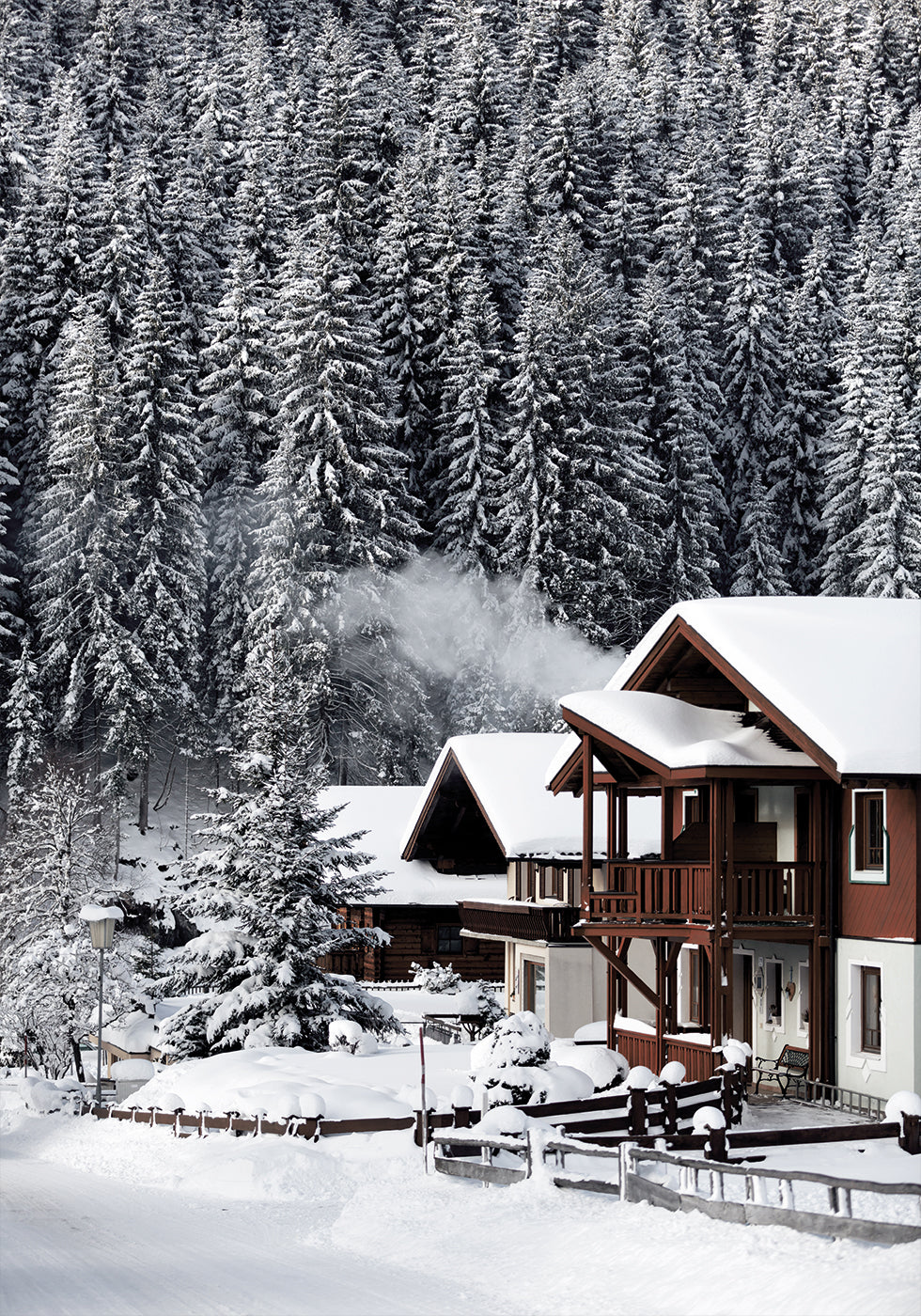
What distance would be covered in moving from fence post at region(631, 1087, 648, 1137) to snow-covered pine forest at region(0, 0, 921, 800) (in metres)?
36.1

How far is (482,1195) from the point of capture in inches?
607

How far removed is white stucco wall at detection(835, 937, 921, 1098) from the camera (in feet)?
65.8

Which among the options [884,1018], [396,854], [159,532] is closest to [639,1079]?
Answer: [884,1018]

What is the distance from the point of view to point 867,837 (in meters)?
21.9

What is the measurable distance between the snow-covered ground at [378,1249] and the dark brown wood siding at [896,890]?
304cm

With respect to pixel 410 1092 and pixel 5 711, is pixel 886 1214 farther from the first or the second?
pixel 5 711

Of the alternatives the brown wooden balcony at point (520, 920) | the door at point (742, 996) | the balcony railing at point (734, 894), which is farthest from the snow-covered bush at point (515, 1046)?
the brown wooden balcony at point (520, 920)

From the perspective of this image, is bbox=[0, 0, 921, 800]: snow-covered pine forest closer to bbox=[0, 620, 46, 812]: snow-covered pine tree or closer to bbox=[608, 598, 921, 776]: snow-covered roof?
bbox=[0, 620, 46, 812]: snow-covered pine tree

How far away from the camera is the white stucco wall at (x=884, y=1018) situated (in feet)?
65.8

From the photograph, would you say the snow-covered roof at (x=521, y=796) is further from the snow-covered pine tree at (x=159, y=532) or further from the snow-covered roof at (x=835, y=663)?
the snow-covered pine tree at (x=159, y=532)

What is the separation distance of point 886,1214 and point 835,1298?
3.35 meters

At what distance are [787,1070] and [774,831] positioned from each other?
3708 mm

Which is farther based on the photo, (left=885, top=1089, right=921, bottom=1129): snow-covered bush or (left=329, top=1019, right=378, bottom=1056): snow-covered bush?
(left=329, top=1019, right=378, bottom=1056): snow-covered bush

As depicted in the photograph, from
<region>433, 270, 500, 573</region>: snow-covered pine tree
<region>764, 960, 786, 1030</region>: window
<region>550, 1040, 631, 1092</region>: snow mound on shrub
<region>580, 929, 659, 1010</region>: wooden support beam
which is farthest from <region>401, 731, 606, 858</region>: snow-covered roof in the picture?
<region>433, 270, 500, 573</region>: snow-covered pine tree
